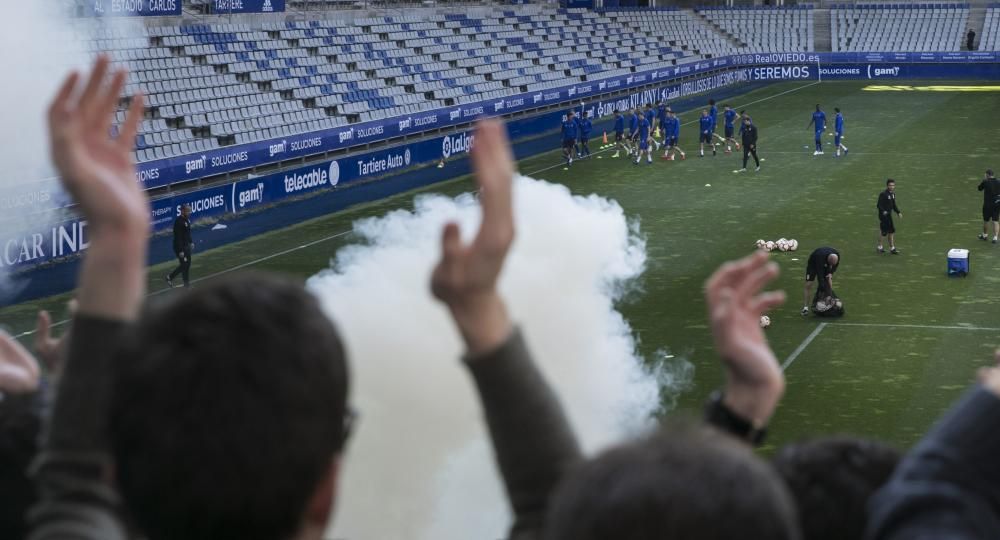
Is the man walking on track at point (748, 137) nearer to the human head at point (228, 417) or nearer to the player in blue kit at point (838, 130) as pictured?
the player in blue kit at point (838, 130)

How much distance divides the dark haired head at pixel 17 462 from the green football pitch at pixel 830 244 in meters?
11.6

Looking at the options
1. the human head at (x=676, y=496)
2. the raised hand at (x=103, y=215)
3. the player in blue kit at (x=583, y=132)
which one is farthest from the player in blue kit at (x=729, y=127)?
the human head at (x=676, y=496)

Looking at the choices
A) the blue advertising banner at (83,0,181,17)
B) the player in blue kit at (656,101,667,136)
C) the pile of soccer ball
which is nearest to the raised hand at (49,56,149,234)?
the pile of soccer ball

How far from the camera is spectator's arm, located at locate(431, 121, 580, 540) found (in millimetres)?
2480

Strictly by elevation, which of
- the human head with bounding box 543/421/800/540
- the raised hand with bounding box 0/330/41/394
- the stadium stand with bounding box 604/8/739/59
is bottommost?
the stadium stand with bounding box 604/8/739/59

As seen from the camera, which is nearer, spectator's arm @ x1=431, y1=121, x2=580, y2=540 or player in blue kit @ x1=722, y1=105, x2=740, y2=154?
spectator's arm @ x1=431, y1=121, x2=580, y2=540

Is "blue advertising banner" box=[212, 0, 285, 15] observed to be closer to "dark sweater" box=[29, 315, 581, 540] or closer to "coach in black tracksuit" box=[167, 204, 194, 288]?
"coach in black tracksuit" box=[167, 204, 194, 288]

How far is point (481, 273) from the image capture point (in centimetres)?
252

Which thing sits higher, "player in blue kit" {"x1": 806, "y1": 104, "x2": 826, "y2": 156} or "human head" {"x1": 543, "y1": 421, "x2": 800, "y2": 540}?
"human head" {"x1": 543, "y1": 421, "x2": 800, "y2": 540}

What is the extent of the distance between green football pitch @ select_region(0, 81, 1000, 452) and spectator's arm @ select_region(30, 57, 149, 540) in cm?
1198

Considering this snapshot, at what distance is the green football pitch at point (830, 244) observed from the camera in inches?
622

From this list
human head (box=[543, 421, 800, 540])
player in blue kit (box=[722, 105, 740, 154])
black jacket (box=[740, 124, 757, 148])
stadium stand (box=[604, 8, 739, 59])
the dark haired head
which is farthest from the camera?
stadium stand (box=[604, 8, 739, 59])

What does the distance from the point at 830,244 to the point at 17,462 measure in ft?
75.6

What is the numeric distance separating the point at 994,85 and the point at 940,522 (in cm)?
5913
